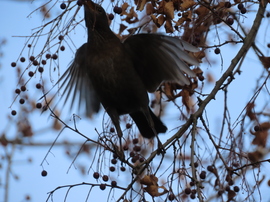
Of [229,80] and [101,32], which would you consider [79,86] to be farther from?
[229,80]

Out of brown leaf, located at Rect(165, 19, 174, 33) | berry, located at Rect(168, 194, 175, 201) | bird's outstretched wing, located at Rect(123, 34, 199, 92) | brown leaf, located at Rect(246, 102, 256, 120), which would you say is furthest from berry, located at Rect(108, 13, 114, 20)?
berry, located at Rect(168, 194, 175, 201)

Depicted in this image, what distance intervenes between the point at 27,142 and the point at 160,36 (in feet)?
8.67

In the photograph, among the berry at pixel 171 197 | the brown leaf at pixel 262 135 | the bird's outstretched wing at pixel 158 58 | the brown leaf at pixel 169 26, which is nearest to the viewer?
the berry at pixel 171 197

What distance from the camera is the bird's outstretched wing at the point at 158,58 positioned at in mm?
3656

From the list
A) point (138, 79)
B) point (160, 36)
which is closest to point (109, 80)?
point (138, 79)

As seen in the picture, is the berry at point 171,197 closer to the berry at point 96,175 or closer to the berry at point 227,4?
the berry at point 96,175

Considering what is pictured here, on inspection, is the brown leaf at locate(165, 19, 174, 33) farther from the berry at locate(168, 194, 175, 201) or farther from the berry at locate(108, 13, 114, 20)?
the berry at locate(168, 194, 175, 201)

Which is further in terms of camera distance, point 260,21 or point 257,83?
point 260,21

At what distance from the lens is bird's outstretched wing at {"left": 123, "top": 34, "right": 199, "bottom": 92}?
366 cm

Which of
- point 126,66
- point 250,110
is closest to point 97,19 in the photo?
point 126,66

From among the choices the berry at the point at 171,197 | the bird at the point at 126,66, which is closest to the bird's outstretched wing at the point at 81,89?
the bird at the point at 126,66

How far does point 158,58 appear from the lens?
395cm

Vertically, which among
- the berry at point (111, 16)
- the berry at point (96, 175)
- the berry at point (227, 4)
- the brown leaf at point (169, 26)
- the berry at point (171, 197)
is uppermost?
the berry at point (111, 16)

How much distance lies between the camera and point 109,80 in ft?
12.8
